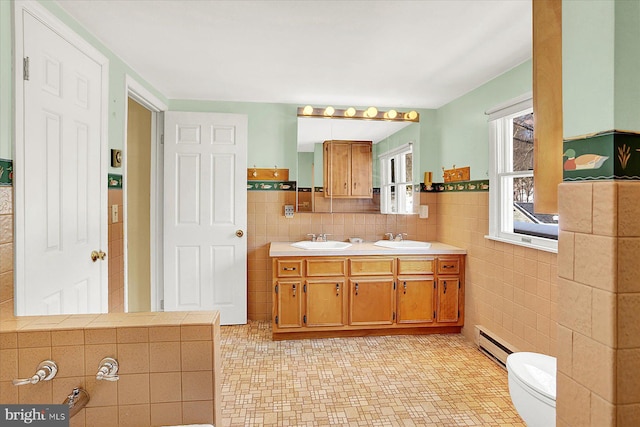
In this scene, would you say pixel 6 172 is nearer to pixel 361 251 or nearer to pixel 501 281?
pixel 361 251

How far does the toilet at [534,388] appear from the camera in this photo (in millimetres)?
1516

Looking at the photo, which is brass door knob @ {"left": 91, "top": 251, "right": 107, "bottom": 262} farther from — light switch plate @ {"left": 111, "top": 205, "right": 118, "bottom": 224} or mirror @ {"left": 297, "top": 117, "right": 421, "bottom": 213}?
mirror @ {"left": 297, "top": 117, "right": 421, "bottom": 213}

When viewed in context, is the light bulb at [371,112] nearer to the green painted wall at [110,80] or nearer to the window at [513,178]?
the window at [513,178]

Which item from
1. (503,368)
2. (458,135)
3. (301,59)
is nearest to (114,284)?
(301,59)

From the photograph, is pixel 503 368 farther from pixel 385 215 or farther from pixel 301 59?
pixel 301 59

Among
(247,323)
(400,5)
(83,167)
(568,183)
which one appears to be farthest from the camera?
(247,323)

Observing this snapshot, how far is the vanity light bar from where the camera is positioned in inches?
146

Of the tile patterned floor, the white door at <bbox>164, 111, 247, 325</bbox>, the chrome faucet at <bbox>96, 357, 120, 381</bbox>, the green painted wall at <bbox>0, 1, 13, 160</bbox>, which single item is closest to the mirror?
the white door at <bbox>164, 111, 247, 325</bbox>

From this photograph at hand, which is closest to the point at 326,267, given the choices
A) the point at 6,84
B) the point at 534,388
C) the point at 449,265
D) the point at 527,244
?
the point at 449,265

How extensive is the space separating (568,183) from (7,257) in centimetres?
207

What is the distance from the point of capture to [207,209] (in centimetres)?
356

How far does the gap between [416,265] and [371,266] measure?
0.43 m

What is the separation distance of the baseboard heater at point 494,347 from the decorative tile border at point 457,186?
3.91 ft

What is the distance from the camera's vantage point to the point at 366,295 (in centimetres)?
335
